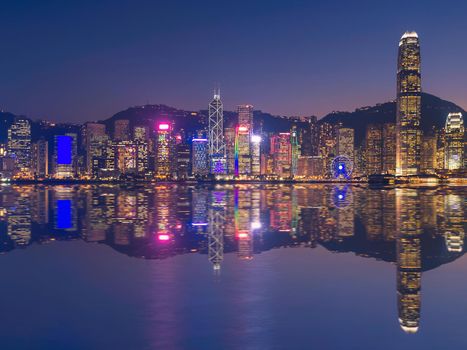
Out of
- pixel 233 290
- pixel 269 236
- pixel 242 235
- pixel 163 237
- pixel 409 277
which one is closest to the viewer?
pixel 233 290

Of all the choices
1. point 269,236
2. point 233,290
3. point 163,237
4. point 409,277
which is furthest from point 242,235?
point 233,290

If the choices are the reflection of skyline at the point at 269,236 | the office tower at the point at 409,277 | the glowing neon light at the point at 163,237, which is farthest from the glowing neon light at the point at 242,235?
the office tower at the point at 409,277

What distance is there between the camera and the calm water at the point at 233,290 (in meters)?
13.8

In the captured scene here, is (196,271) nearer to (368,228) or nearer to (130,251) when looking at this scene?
(130,251)

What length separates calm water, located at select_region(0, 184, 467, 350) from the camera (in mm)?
13766

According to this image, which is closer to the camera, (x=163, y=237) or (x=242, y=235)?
(x=163, y=237)

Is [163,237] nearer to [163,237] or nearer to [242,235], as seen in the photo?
[163,237]

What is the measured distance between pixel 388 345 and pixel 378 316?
8.01ft

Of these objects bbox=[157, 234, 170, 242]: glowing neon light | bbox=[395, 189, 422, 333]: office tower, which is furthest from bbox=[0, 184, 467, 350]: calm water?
bbox=[157, 234, 170, 242]: glowing neon light

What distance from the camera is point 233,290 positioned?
18.6 metres

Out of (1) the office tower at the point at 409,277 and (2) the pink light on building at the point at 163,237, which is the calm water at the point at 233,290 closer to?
(1) the office tower at the point at 409,277

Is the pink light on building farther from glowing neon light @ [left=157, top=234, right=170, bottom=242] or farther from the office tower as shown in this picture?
the office tower

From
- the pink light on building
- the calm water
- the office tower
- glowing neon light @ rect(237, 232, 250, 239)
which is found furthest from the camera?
glowing neon light @ rect(237, 232, 250, 239)

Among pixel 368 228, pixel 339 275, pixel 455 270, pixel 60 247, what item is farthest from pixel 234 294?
pixel 368 228
